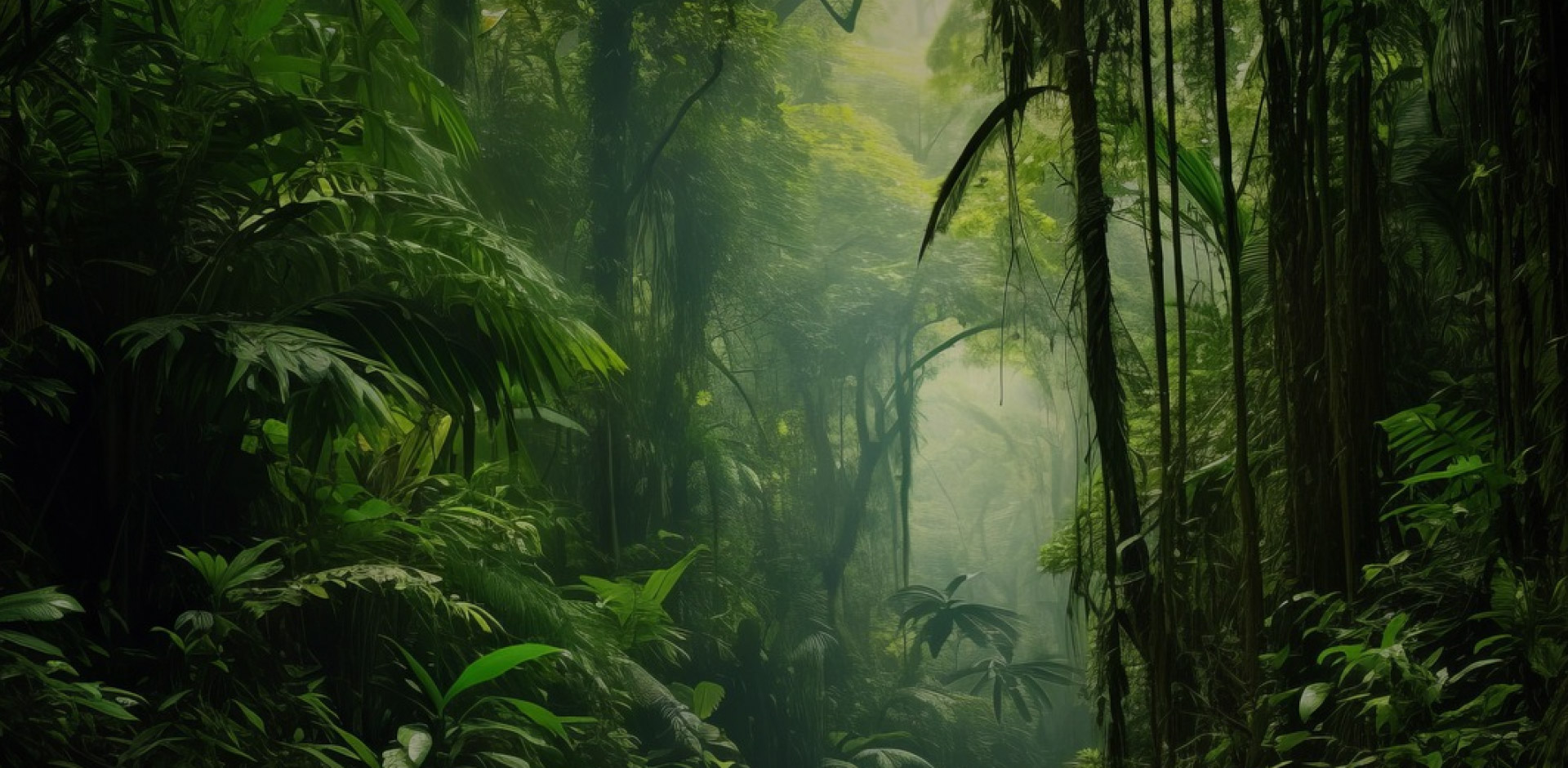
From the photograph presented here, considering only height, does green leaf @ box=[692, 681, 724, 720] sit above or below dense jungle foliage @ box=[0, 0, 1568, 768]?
below

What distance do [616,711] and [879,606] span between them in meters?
10.8

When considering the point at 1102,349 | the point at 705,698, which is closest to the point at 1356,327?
the point at 1102,349

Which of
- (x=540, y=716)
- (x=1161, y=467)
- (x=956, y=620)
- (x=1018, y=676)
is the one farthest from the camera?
(x=956, y=620)

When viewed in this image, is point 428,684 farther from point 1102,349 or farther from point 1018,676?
point 1018,676

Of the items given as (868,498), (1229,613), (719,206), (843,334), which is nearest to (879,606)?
(868,498)

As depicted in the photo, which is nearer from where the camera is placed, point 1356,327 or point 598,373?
point 1356,327

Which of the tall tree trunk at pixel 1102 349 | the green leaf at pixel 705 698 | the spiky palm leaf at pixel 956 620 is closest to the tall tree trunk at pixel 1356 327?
the tall tree trunk at pixel 1102 349

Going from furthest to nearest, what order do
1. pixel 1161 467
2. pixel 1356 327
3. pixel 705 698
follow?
pixel 705 698 → pixel 1161 467 → pixel 1356 327

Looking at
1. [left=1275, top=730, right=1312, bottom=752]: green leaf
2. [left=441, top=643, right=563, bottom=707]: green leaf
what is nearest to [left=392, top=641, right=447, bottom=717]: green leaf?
[left=441, top=643, right=563, bottom=707]: green leaf

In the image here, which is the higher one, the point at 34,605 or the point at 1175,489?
the point at 1175,489

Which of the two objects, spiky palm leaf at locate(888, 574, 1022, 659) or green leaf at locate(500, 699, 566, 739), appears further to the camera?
spiky palm leaf at locate(888, 574, 1022, 659)

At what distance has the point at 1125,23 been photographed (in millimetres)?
3723

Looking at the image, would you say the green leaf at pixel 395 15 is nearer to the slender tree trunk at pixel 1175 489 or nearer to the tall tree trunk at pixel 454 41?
the slender tree trunk at pixel 1175 489

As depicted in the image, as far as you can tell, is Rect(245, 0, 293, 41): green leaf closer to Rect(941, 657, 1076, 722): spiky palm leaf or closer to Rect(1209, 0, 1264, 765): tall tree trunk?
Rect(1209, 0, 1264, 765): tall tree trunk
